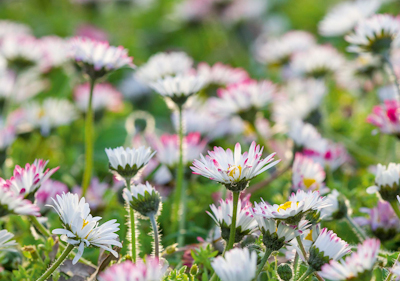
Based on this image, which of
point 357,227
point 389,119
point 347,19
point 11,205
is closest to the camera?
point 11,205

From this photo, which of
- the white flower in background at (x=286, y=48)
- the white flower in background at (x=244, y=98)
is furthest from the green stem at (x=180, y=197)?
the white flower in background at (x=286, y=48)

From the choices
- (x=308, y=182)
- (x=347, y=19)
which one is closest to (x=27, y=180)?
(x=308, y=182)

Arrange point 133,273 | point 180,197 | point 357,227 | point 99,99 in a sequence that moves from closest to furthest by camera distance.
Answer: point 133,273
point 357,227
point 180,197
point 99,99

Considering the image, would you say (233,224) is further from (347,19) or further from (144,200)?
(347,19)

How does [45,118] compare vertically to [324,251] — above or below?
above

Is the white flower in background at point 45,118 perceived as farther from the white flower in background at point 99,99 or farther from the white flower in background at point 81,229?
the white flower in background at point 81,229

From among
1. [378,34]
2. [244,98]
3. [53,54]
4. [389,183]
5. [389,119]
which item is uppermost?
[53,54]

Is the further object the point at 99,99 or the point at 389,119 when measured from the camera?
the point at 99,99

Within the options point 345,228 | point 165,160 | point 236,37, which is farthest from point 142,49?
point 345,228
